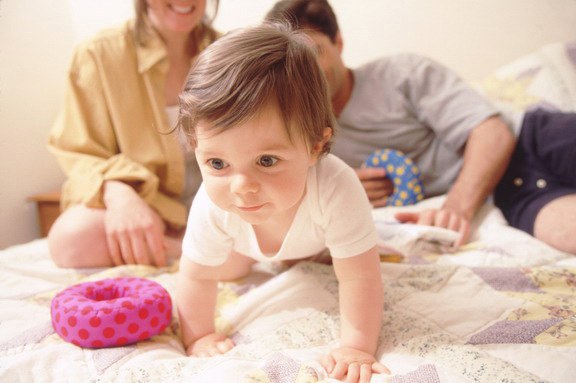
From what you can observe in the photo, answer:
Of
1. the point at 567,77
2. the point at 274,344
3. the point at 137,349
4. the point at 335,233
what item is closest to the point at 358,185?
the point at 335,233

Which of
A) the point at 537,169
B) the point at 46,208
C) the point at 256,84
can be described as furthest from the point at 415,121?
the point at 46,208

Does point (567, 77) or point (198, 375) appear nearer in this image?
point (198, 375)

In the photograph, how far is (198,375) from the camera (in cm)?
59

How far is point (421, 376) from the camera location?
56cm

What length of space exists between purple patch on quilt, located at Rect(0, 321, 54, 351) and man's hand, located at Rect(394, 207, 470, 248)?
0.79 m

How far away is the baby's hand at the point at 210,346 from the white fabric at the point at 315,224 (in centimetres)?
12

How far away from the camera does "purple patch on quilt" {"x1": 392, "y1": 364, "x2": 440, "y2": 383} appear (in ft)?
1.81

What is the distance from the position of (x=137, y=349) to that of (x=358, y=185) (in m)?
0.42

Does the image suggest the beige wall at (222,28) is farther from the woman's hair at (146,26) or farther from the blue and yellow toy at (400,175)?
the blue and yellow toy at (400,175)

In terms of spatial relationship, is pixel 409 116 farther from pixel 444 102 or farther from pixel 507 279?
pixel 507 279

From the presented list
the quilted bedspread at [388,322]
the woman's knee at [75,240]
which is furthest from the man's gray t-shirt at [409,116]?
the woman's knee at [75,240]

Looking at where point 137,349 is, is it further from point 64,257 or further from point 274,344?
point 64,257

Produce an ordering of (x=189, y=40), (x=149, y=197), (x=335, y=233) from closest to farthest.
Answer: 1. (x=335, y=233)
2. (x=149, y=197)
3. (x=189, y=40)

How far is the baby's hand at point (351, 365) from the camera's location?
23.4 inches
